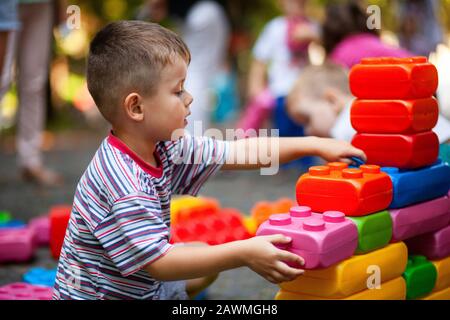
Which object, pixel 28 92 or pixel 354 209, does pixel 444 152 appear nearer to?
pixel 354 209

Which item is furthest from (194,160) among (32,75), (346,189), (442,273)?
(32,75)

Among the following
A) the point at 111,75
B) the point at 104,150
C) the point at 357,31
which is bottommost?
the point at 104,150

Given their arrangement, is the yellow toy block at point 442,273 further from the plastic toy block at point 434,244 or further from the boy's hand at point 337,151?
the boy's hand at point 337,151

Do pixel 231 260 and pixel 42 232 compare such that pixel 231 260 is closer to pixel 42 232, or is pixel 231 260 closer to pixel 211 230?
pixel 211 230

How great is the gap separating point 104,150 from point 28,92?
2644 millimetres

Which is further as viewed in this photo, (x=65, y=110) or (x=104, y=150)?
(x=65, y=110)

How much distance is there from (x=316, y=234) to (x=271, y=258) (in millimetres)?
102

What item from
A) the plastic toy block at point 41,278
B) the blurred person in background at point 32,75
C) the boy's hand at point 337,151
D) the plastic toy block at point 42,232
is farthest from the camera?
the blurred person in background at point 32,75

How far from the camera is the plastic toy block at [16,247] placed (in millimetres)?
2539

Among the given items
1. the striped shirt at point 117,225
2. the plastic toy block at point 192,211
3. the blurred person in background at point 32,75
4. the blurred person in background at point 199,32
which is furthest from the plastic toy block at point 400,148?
the blurred person in background at point 32,75

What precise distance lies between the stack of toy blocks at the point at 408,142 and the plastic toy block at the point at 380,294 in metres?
0.05

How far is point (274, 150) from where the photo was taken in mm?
1786

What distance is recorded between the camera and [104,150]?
60.0 inches

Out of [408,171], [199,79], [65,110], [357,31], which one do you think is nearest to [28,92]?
[199,79]
